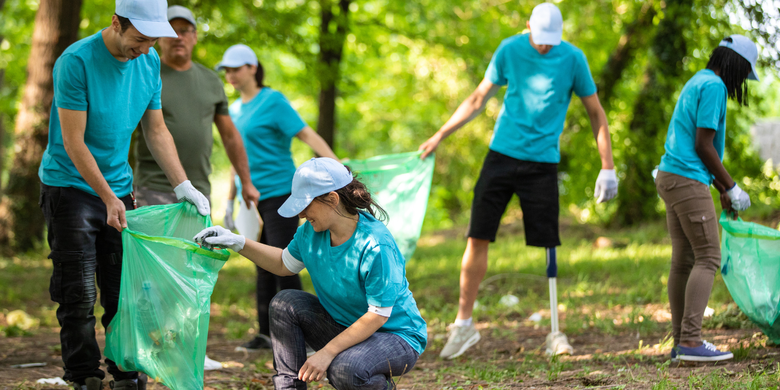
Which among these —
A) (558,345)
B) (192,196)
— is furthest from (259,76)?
(558,345)

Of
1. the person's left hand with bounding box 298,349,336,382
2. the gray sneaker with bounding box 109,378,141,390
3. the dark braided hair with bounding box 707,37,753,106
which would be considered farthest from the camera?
the dark braided hair with bounding box 707,37,753,106

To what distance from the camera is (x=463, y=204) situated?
685 inches

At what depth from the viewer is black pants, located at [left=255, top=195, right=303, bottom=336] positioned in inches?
147

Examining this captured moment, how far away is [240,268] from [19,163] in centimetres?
275

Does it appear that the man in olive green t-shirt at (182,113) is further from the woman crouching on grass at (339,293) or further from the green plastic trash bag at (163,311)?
the woman crouching on grass at (339,293)

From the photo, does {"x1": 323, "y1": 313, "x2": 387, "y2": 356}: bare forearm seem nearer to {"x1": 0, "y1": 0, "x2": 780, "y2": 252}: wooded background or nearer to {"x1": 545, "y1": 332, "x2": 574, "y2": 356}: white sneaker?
{"x1": 545, "y1": 332, "x2": 574, "y2": 356}: white sneaker

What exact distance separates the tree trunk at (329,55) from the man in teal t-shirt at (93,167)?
5775mm

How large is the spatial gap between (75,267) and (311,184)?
1.08 m

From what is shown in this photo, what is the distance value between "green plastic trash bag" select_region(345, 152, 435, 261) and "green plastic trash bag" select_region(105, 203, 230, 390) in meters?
1.63

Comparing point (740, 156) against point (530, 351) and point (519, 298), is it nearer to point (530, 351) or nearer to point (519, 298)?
point (519, 298)

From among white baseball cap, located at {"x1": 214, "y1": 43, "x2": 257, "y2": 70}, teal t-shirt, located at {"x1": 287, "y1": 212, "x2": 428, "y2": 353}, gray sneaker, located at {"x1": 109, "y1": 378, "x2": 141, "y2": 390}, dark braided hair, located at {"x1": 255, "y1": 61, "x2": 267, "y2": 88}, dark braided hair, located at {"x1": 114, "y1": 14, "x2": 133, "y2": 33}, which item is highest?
white baseball cap, located at {"x1": 214, "y1": 43, "x2": 257, "y2": 70}

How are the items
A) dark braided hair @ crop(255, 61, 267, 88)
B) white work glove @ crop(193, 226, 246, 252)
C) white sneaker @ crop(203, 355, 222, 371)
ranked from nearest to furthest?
white work glove @ crop(193, 226, 246, 252) < white sneaker @ crop(203, 355, 222, 371) < dark braided hair @ crop(255, 61, 267, 88)

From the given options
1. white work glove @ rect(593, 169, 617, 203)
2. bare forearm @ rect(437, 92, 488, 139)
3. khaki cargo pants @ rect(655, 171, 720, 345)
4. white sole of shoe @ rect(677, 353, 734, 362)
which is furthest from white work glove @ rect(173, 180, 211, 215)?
white sole of shoe @ rect(677, 353, 734, 362)

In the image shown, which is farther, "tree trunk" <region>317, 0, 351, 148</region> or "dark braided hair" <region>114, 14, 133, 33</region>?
"tree trunk" <region>317, 0, 351, 148</region>
